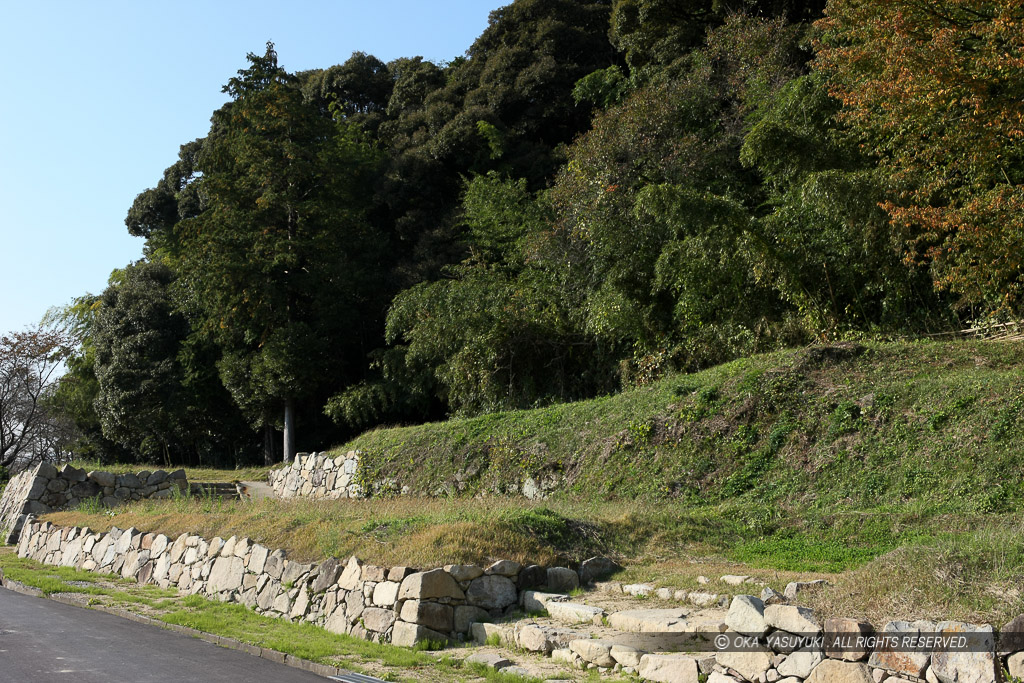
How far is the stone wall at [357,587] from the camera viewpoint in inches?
288

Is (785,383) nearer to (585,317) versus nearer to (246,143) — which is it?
(585,317)

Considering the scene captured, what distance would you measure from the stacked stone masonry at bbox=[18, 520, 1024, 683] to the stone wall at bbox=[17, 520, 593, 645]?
0.04ft

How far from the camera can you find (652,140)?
19062 millimetres

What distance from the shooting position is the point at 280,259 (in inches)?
1006

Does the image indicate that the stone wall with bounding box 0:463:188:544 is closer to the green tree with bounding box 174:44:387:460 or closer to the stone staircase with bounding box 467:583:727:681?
the green tree with bounding box 174:44:387:460

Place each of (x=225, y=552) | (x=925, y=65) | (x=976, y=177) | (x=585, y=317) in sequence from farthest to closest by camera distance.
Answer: (x=585, y=317) < (x=976, y=177) < (x=925, y=65) < (x=225, y=552)

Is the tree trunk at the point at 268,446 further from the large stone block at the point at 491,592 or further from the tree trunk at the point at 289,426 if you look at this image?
the large stone block at the point at 491,592

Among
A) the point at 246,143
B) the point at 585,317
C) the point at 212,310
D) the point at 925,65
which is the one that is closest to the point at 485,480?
the point at 585,317

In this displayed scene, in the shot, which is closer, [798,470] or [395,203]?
[798,470]

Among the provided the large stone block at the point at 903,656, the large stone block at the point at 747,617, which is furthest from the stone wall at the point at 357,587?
the large stone block at the point at 903,656

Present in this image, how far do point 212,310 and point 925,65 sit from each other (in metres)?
22.1

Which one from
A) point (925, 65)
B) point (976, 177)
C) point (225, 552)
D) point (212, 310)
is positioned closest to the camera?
point (225, 552)

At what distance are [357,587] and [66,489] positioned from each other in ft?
43.7

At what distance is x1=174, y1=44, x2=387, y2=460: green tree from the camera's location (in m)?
25.6
